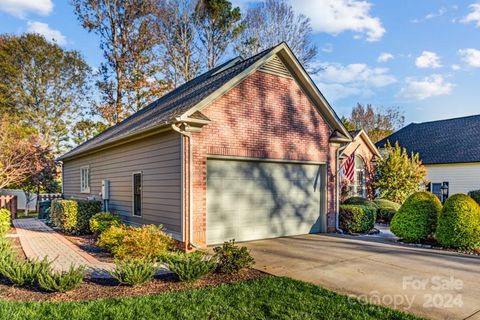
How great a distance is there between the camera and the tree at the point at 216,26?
25.1 m

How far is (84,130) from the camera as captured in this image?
30500mm

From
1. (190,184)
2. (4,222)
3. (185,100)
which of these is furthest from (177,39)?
(190,184)

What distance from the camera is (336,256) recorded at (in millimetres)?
7836

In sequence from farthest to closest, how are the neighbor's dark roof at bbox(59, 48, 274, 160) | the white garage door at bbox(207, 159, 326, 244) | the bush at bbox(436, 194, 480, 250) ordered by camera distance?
the white garage door at bbox(207, 159, 326, 244)
the neighbor's dark roof at bbox(59, 48, 274, 160)
the bush at bbox(436, 194, 480, 250)

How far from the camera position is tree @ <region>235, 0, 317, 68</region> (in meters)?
24.6

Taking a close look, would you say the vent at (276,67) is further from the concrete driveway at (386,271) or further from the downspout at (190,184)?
the concrete driveway at (386,271)

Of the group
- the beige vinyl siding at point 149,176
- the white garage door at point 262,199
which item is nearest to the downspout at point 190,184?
the beige vinyl siding at point 149,176

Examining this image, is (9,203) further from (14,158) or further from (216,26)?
(216,26)

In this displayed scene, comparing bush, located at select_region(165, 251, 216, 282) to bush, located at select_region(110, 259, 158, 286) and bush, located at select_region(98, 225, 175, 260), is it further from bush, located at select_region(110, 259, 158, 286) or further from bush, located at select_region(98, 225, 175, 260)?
bush, located at select_region(98, 225, 175, 260)

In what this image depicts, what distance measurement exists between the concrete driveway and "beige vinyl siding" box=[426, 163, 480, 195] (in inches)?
587

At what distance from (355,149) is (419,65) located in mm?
5616

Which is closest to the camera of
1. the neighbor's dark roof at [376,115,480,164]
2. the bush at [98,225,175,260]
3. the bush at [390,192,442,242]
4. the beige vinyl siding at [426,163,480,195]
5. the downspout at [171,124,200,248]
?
the bush at [98,225,175,260]

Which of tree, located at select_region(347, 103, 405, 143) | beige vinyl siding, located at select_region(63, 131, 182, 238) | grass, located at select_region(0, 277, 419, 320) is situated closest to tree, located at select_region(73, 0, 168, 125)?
beige vinyl siding, located at select_region(63, 131, 182, 238)

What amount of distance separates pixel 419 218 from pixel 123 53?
75.0 feet
